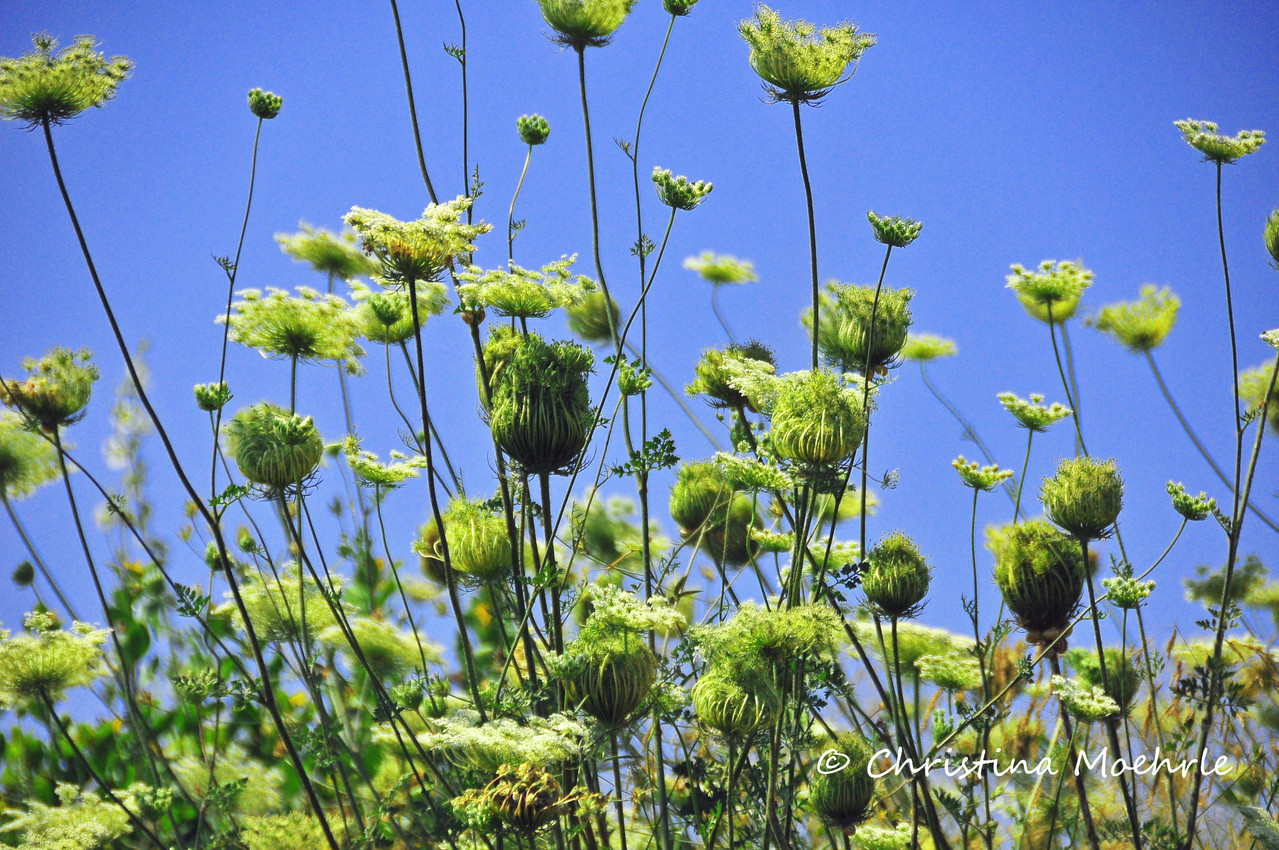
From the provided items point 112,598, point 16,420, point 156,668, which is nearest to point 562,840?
point 16,420

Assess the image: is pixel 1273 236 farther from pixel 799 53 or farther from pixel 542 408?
pixel 542 408

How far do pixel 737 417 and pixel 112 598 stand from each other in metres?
6.63

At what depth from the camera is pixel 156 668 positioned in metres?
7.71

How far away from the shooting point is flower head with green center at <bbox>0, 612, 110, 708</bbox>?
4219 mm

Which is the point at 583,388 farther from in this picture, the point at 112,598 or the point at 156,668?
the point at 112,598

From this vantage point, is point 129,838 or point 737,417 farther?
point 129,838

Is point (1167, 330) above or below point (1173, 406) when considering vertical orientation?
above

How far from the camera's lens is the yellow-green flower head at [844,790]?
3.83m

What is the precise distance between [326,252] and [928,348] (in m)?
3.78

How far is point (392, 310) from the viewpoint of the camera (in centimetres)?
413

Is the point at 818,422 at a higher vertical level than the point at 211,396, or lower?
lower
